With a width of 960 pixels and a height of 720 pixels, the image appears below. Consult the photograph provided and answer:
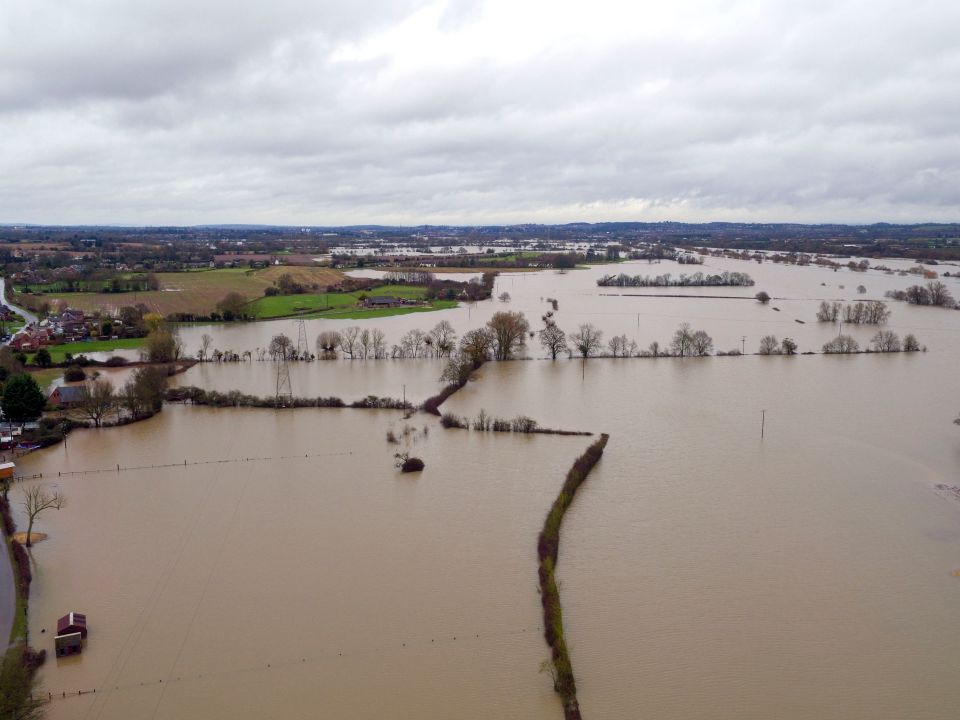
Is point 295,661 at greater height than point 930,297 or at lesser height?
lesser

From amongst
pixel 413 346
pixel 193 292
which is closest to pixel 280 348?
pixel 413 346

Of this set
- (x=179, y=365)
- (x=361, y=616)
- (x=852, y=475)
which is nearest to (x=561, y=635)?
(x=361, y=616)

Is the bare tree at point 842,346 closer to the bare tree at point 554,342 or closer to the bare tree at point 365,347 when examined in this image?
the bare tree at point 554,342

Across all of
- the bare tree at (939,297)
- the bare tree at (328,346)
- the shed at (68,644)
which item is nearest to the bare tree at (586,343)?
the bare tree at (328,346)

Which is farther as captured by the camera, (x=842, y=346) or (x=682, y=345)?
(x=842, y=346)

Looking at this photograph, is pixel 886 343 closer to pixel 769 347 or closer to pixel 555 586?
pixel 769 347

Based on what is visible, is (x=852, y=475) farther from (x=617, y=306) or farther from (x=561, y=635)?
(x=617, y=306)
